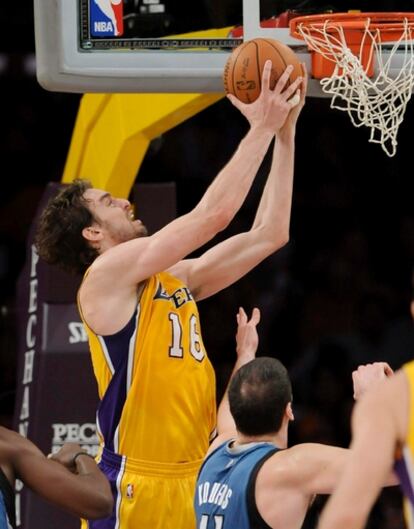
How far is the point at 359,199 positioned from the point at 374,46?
187 inches

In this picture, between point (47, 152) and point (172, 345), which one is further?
point (47, 152)

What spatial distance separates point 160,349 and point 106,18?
142 centimetres

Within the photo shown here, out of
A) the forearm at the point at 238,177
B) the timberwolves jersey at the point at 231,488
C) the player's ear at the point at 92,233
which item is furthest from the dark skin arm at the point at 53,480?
the player's ear at the point at 92,233

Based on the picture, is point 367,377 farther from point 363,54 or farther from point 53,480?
point 363,54

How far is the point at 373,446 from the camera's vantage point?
304 cm

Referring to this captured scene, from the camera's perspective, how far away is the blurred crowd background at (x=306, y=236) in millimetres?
9336

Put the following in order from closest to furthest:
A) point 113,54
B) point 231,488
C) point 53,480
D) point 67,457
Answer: point 53,480
point 67,457
point 231,488
point 113,54

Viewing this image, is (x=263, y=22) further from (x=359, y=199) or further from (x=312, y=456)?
(x=359, y=199)

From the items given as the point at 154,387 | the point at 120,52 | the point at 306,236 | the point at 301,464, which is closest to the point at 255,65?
the point at 120,52

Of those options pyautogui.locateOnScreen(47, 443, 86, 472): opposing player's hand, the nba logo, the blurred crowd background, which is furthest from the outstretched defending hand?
the blurred crowd background

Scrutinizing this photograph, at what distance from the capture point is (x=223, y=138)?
10102mm

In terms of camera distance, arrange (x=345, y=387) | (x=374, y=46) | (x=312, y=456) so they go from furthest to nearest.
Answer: (x=345, y=387), (x=374, y=46), (x=312, y=456)

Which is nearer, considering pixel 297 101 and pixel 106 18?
pixel 297 101

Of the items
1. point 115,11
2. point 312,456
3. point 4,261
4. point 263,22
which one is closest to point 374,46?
point 263,22
